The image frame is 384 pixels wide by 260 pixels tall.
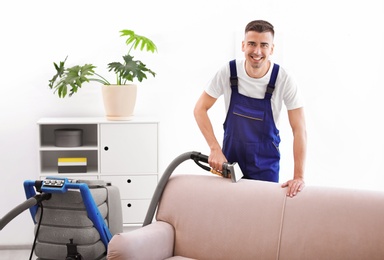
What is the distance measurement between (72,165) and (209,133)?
4.66ft

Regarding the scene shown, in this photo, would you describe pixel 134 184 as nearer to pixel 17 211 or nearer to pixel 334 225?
pixel 17 211

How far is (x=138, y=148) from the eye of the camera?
13.7 feet

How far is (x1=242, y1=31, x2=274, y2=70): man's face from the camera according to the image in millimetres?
2934

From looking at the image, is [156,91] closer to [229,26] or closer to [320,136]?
[229,26]

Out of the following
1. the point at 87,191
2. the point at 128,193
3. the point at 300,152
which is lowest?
the point at 128,193

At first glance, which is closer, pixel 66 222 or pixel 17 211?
pixel 17 211

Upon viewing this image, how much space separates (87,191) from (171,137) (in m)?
1.74

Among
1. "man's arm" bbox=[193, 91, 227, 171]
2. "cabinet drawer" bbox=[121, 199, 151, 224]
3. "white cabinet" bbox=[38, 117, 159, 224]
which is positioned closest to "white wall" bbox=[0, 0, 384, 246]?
"white cabinet" bbox=[38, 117, 159, 224]

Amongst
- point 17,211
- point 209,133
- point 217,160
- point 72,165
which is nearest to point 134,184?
point 72,165

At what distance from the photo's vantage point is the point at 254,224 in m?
2.87

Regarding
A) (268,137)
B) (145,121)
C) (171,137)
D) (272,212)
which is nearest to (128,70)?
(145,121)

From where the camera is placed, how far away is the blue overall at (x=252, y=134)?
10.1 ft

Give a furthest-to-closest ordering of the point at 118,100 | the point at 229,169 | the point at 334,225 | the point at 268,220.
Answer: the point at 118,100 < the point at 229,169 < the point at 268,220 < the point at 334,225

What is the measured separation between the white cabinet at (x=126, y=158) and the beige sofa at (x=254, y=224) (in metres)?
1.07
